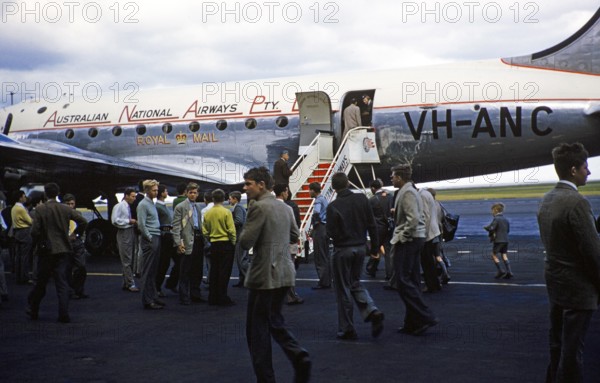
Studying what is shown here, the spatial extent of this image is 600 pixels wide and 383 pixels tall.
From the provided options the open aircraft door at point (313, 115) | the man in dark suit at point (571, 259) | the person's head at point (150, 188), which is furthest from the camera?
the open aircraft door at point (313, 115)

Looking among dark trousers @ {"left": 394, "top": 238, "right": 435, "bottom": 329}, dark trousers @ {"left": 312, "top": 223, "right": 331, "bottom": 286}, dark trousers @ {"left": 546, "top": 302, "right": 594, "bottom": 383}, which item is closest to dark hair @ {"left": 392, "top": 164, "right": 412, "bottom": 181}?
dark trousers @ {"left": 394, "top": 238, "right": 435, "bottom": 329}

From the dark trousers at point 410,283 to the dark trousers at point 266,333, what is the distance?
8.47 ft

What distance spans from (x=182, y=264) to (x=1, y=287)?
10.4ft

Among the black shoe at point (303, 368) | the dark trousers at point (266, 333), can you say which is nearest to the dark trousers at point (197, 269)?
the dark trousers at point (266, 333)

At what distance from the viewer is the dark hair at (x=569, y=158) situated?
459 cm

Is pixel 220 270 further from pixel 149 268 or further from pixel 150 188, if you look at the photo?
pixel 150 188

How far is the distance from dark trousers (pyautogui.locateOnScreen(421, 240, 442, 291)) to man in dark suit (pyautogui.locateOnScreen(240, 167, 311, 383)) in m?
5.20

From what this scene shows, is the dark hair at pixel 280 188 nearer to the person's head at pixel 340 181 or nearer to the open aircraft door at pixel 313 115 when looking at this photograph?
the person's head at pixel 340 181

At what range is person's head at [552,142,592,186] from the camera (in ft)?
15.1

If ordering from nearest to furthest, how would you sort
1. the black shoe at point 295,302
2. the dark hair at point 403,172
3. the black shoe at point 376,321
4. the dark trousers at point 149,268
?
the black shoe at point 376,321 < the dark hair at point 403,172 < the dark trousers at point 149,268 < the black shoe at point 295,302

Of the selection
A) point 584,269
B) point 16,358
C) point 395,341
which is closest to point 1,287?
point 16,358

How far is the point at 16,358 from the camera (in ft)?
22.4

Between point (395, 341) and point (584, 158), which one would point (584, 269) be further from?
point (395, 341)

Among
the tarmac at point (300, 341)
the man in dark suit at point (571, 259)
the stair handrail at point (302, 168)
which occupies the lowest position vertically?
the tarmac at point (300, 341)
